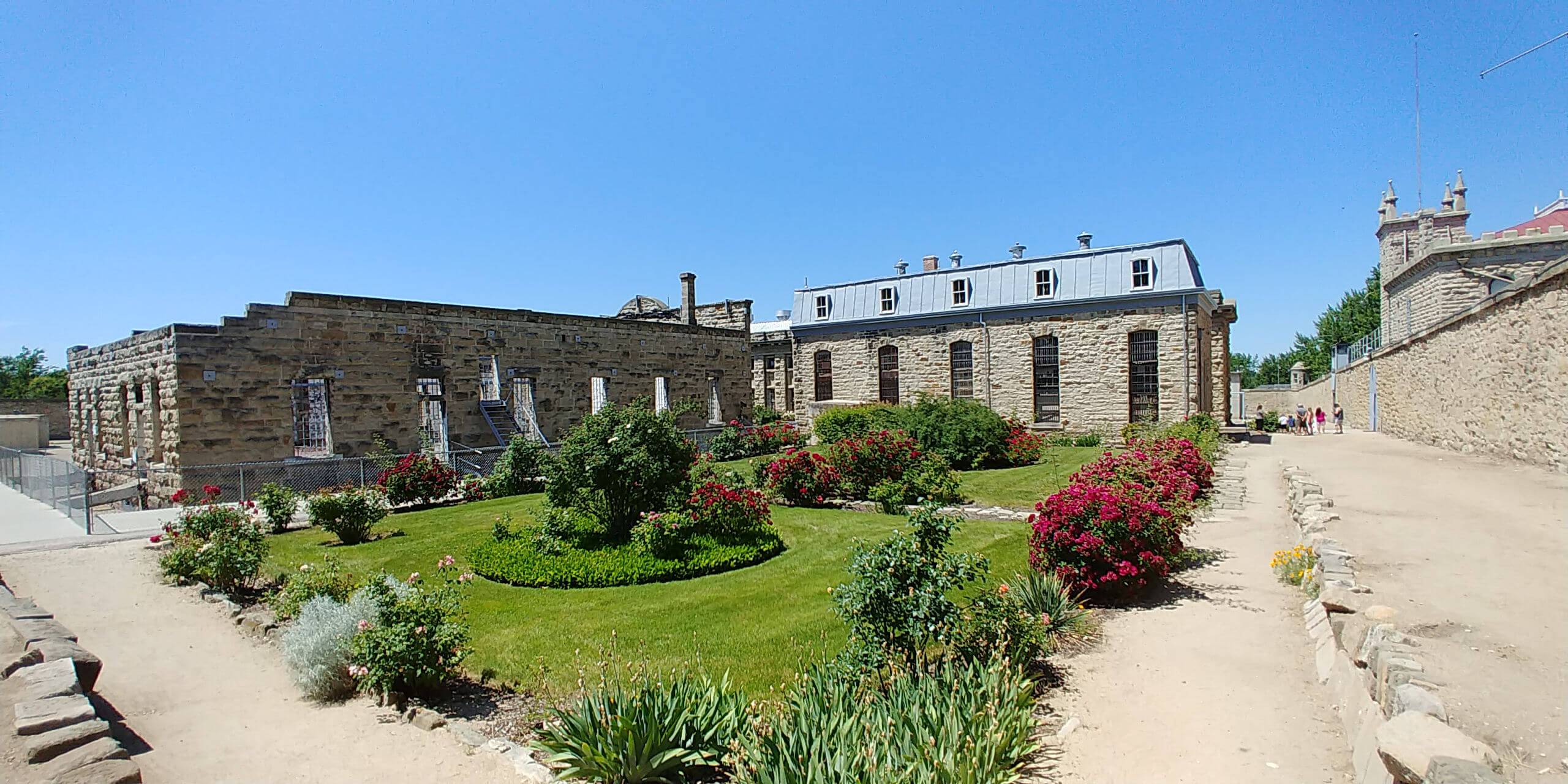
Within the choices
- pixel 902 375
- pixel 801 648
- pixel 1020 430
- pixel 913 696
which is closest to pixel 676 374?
pixel 902 375

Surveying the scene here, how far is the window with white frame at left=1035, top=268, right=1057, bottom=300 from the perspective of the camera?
24656 mm

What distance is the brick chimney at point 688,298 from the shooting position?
28516 mm

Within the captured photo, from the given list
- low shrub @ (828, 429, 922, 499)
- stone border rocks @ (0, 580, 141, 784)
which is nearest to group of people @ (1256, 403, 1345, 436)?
low shrub @ (828, 429, 922, 499)

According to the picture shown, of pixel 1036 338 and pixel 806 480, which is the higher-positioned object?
pixel 1036 338

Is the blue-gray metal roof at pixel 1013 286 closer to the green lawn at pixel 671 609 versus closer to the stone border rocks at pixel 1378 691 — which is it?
the green lawn at pixel 671 609

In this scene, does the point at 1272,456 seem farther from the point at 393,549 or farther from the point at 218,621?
the point at 218,621

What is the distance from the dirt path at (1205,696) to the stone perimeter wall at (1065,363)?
17.2 meters

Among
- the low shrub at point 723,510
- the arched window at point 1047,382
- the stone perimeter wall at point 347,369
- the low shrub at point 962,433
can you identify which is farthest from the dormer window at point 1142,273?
the low shrub at point 723,510

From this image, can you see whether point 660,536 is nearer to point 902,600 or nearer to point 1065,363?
point 902,600

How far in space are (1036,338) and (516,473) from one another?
1792 cm

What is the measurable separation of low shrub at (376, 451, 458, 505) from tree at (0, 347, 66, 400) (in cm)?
3914

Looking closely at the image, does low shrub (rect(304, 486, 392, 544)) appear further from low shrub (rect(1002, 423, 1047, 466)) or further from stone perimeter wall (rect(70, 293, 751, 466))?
low shrub (rect(1002, 423, 1047, 466))

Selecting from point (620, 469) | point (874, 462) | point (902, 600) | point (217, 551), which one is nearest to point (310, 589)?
point (217, 551)

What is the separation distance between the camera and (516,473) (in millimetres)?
16109
